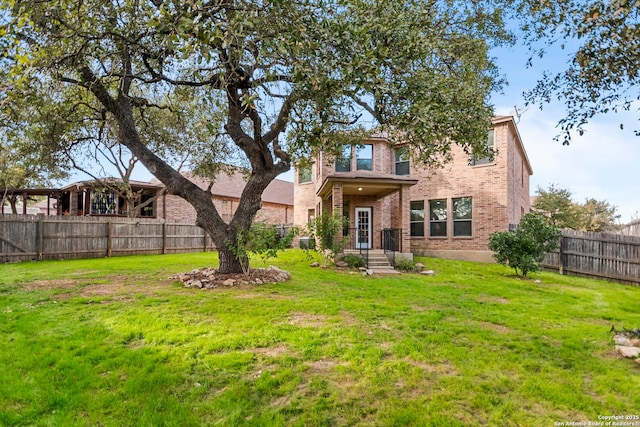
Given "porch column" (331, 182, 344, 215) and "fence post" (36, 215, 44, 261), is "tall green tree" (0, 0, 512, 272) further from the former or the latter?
"fence post" (36, 215, 44, 261)

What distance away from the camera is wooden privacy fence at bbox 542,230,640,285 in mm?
11203

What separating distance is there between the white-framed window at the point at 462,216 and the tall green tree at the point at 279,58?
23.5ft

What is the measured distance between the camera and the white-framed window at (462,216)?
1540 centimetres

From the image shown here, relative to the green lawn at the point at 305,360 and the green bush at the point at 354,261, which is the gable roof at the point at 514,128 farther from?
the green lawn at the point at 305,360

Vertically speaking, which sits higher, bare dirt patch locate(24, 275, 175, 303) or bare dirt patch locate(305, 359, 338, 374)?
bare dirt patch locate(24, 275, 175, 303)

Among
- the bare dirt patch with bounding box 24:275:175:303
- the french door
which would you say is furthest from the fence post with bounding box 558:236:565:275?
the bare dirt patch with bounding box 24:275:175:303

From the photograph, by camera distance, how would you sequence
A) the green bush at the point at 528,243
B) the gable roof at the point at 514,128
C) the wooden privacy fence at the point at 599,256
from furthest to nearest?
the gable roof at the point at 514,128 < the wooden privacy fence at the point at 599,256 < the green bush at the point at 528,243

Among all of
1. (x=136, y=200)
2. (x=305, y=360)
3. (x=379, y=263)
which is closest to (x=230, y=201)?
(x=136, y=200)

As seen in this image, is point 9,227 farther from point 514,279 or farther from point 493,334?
point 514,279

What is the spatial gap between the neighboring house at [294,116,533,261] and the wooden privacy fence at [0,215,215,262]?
8311 millimetres

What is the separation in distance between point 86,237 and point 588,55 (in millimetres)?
17895

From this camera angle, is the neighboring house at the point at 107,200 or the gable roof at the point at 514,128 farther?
the neighboring house at the point at 107,200

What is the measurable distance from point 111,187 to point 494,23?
2030cm

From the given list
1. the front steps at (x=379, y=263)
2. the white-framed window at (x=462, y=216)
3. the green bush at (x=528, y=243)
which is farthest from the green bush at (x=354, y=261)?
the white-framed window at (x=462, y=216)
